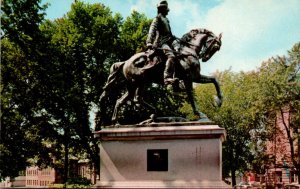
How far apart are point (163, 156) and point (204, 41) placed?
3987 mm

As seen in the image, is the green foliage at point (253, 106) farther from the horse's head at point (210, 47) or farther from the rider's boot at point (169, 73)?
the rider's boot at point (169, 73)

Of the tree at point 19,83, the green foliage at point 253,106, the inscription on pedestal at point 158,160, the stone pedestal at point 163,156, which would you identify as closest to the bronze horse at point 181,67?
the stone pedestal at point 163,156

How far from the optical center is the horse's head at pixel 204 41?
44.0 feet

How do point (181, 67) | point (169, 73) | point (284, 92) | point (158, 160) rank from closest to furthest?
point (158, 160), point (169, 73), point (181, 67), point (284, 92)

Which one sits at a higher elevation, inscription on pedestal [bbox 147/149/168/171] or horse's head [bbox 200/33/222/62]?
horse's head [bbox 200/33/222/62]

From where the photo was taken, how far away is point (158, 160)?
39.6ft

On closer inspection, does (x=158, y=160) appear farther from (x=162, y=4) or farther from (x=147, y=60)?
(x=162, y=4)

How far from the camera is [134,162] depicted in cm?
1224

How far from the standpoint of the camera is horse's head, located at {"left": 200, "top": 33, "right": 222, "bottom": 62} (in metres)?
13.5

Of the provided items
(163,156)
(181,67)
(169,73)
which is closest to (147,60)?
(169,73)

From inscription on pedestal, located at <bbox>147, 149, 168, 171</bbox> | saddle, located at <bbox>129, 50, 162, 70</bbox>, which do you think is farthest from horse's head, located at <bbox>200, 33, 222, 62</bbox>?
inscription on pedestal, located at <bbox>147, 149, 168, 171</bbox>

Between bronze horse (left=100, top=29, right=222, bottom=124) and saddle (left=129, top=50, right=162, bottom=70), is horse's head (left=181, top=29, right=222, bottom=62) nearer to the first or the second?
bronze horse (left=100, top=29, right=222, bottom=124)

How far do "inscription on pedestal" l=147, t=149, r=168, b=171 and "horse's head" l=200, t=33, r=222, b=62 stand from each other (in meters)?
3.44

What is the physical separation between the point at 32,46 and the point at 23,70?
271cm
